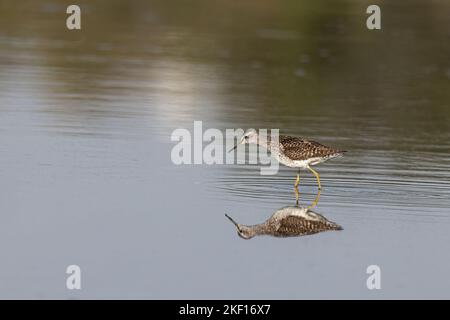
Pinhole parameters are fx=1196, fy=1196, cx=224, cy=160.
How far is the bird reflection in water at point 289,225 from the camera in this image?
42.3 feet

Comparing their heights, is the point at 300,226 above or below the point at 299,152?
below

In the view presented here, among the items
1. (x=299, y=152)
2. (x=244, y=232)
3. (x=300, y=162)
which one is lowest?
(x=244, y=232)

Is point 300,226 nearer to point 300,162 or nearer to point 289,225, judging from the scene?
point 289,225

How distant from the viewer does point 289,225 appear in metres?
13.2

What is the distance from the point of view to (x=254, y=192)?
1480cm

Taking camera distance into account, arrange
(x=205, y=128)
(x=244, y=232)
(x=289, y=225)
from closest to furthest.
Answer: (x=244, y=232), (x=289, y=225), (x=205, y=128)

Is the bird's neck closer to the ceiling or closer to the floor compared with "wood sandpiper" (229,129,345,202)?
closer to the floor

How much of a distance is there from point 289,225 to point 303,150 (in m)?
2.20

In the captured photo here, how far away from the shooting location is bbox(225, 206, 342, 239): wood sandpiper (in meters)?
12.9

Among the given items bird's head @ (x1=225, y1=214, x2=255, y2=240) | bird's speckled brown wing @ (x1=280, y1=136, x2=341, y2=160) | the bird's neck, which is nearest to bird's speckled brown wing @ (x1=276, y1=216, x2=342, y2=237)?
the bird's neck

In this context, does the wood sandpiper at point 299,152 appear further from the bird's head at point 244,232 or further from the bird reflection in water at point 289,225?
the bird's head at point 244,232

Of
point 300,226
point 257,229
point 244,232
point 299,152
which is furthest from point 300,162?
point 244,232

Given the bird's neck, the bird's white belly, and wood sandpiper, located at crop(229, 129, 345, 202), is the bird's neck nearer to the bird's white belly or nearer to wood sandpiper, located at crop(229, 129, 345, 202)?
wood sandpiper, located at crop(229, 129, 345, 202)

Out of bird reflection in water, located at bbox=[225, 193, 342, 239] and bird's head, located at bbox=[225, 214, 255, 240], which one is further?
bird reflection in water, located at bbox=[225, 193, 342, 239]
